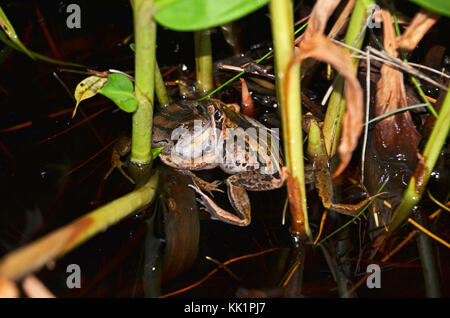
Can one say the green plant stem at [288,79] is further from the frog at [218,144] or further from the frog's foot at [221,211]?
the frog at [218,144]

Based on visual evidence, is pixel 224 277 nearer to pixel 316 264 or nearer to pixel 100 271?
pixel 316 264

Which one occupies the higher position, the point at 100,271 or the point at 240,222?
the point at 240,222

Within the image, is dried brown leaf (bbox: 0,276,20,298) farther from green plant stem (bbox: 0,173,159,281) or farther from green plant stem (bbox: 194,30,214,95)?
green plant stem (bbox: 194,30,214,95)

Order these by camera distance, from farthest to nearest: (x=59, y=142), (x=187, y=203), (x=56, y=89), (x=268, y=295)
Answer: (x=56, y=89) < (x=59, y=142) < (x=187, y=203) < (x=268, y=295)

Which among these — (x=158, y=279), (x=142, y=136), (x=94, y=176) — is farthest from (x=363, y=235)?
(x=94, y=176)

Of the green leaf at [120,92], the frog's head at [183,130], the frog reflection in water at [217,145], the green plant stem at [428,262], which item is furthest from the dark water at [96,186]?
the green leaf at [120,92]

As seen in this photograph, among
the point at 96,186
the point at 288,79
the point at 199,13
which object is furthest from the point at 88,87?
the point at 288,79
